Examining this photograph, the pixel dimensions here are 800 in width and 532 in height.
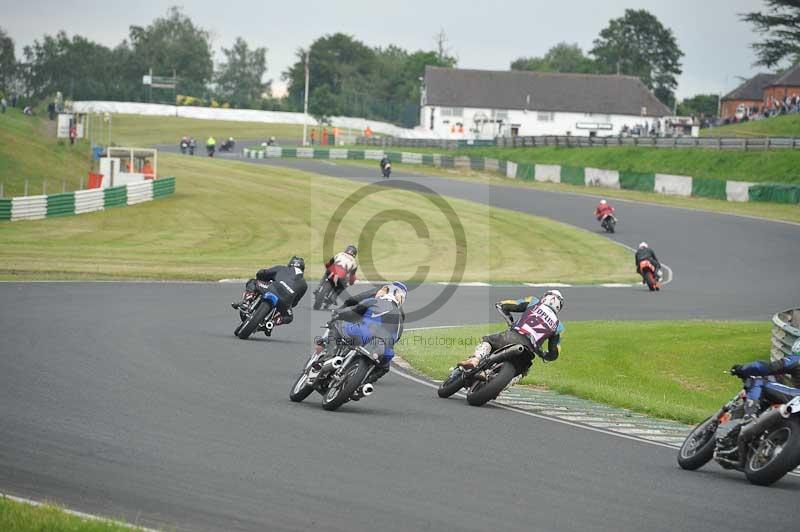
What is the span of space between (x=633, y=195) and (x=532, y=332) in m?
51.8

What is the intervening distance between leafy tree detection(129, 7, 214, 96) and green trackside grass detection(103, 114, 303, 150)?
30019 millimetres

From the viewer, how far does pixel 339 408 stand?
487 inches

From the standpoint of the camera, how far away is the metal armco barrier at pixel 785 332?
17.3m

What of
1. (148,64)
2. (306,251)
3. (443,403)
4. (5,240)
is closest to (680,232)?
(306,251)

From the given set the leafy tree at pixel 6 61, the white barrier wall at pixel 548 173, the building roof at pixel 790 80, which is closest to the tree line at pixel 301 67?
the leafy tree at pixel 6 61

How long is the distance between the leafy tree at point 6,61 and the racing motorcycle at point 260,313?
141 m

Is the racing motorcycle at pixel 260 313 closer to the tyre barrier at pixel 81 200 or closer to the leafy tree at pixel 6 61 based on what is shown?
the tyre barrier at pixel 81 200

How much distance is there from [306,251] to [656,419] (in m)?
28.2

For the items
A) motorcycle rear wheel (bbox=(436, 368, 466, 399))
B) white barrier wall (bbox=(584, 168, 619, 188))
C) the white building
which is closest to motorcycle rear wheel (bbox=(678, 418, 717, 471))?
motorcycle rear wheel (bbox=(436, 368, 466, 399))

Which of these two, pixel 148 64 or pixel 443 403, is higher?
pixel 148 64

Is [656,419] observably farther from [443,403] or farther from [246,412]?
[246,412]

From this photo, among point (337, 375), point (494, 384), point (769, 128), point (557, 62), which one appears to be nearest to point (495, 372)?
point (494, 384)

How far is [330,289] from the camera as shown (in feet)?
79.5

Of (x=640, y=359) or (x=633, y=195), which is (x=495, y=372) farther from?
(x=633, y=195)
